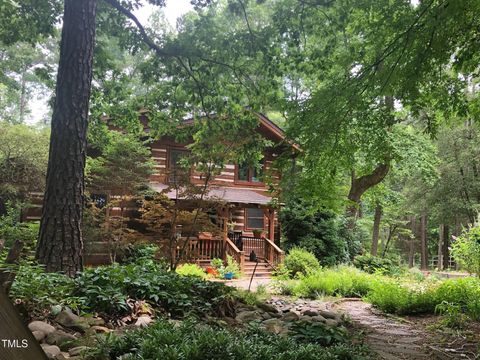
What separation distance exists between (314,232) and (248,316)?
495 inches

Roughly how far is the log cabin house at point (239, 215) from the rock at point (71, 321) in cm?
842

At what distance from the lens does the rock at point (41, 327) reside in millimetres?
3391

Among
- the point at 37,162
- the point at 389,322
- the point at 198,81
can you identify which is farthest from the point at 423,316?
the point at 37,162

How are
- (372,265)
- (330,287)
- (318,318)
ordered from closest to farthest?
1. (318,318)
2. (330,287)
3. (372,265)

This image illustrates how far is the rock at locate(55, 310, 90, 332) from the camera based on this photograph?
12.5 ft

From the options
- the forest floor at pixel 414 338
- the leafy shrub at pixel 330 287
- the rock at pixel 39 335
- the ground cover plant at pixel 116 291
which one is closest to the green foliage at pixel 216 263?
the leafy shrub at pixel 330 287

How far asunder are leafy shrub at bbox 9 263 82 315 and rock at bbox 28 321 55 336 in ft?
1.17

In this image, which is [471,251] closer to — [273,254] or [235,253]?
[273,254]

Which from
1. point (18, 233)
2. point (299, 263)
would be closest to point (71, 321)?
point (18, 233)

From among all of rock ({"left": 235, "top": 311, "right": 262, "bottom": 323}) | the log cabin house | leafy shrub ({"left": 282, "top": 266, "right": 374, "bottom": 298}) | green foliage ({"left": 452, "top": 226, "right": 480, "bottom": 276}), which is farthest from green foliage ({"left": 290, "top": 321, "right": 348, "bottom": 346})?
the log cabin house

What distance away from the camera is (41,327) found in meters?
3.43

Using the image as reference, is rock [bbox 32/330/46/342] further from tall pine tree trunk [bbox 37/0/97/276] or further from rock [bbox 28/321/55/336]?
tall pine tree trunk [bbox 37/0/97/276]

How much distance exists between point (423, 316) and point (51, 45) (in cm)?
3030

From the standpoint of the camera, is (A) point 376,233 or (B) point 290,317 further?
(A) point 376,233
